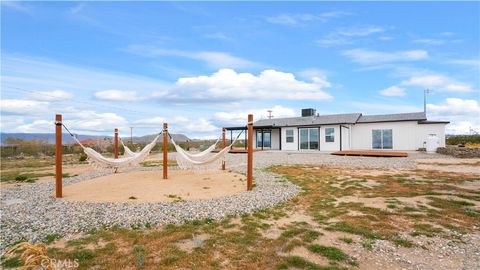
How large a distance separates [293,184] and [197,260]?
4.81 meters

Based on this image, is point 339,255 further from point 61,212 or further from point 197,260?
point 61,212

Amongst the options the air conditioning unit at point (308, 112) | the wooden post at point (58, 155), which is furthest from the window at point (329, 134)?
the wooden post at point (58, 155)

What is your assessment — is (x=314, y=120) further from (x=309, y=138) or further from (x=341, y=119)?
(x=341, y=119)

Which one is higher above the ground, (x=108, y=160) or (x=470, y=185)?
(x=108, y=160)

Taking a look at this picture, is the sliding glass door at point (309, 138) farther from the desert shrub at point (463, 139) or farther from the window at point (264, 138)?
the desert shrub at point (463, 139)

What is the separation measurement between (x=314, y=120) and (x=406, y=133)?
585 cm

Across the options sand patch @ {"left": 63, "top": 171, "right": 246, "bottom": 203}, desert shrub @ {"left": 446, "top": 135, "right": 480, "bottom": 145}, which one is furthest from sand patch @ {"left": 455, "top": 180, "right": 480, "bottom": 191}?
desert shrub @ {"left": 446, "top": 135, "right": 480, "bottom": 145}

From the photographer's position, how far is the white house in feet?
59.1

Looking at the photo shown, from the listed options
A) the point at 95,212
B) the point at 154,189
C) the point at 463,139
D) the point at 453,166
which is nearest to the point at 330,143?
the point at 453,166

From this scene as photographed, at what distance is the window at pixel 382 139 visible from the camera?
18.7 metres

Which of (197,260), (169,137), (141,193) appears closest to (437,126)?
(169,137)

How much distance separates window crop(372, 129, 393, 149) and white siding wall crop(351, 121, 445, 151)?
0.18 metres

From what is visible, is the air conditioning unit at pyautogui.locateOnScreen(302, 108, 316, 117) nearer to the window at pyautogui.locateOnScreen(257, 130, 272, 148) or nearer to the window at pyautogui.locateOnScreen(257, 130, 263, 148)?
the window at pyautogui.locateOnScreen(257, 130, 272, 148)

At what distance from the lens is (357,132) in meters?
19.7
